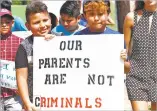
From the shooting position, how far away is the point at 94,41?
516 cm

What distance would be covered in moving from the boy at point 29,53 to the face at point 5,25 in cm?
78

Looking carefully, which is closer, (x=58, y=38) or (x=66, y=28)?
(x=58, y=38)

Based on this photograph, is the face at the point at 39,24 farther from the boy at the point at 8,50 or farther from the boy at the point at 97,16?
the boy at the point at 8,50

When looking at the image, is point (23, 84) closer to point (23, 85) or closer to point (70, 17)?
point (23, 85)

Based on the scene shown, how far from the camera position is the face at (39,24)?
5174 millimetres

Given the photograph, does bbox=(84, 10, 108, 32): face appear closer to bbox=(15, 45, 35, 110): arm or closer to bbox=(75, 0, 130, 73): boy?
bbox=(75, 0, 130, 73): boy

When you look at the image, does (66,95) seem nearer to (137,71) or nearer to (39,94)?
(39,94)

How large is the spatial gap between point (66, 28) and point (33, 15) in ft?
2.03

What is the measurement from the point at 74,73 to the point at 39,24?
51cm

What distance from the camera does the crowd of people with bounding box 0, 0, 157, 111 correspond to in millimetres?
5172

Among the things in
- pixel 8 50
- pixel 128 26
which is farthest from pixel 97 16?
pixel 8 50

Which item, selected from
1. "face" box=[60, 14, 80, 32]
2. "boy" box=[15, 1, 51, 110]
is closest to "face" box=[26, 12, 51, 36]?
"boy" box=[15, 1, 51, 110]

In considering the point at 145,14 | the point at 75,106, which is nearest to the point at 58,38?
the point at 75,106

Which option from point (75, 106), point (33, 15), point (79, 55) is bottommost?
point (75, 106)
